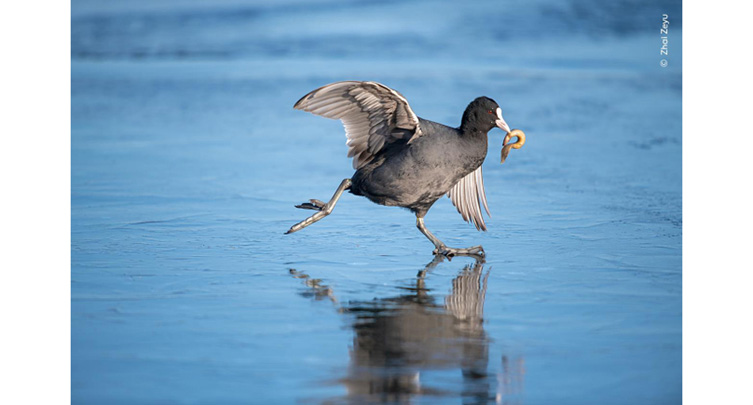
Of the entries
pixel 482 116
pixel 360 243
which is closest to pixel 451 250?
pixel 360 243

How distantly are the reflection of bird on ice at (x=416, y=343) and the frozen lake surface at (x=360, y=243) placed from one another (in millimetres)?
16

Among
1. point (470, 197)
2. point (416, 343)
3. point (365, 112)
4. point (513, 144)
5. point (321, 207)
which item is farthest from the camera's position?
point (470, 197)

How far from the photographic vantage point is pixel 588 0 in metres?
21.3

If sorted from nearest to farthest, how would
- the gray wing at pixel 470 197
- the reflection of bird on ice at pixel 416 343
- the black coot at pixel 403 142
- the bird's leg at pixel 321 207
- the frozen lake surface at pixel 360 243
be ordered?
the reflection of bird on ice at pixel 416 343
the frozen lake surface at pixel 360 243
the black coot at pixel 403 142
the bird's leg at pixel 321 207
the gray wing at pixel 470 197

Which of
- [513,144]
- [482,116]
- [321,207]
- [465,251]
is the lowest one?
[465,251]

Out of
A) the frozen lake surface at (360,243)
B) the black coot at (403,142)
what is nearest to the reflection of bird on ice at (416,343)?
the frozen lake surface at (360,243)

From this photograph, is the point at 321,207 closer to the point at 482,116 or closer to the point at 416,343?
the point at 482,116

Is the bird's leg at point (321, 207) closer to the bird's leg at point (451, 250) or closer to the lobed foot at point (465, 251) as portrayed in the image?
the bird's leg at point (451, 250)

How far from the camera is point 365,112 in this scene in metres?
6.85

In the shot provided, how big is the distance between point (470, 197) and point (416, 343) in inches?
118

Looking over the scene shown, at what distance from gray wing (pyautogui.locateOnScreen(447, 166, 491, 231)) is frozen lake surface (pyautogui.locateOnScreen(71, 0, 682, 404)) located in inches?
6.4

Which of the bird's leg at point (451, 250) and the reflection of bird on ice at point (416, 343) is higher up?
the bird's leg at point (451, 250)

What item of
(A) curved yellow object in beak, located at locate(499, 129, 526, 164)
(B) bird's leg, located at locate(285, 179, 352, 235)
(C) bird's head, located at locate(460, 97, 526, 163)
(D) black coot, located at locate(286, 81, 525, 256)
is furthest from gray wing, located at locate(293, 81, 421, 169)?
(A) curved yellow object in beak, located at locate(499, 129, 526, 164)

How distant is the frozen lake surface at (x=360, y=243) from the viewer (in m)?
4.49
